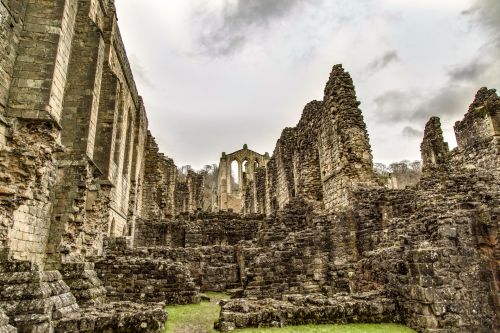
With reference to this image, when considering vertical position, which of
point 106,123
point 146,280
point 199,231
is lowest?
point 146,280

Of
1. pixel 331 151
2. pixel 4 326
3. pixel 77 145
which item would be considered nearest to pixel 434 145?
pixel 331 151

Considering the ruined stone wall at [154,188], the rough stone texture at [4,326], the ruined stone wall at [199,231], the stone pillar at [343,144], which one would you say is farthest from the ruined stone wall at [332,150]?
the rough stone texture at [4,326]

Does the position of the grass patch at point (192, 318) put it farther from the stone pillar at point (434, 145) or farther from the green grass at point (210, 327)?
the stone pillar at point (434, 145)

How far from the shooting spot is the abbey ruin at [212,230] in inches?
212

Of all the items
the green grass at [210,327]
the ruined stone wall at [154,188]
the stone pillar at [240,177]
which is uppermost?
the stone pillar at [240,177]

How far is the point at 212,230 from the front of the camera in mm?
18516

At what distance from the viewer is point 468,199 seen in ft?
25.0

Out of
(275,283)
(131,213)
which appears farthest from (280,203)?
(275,283)

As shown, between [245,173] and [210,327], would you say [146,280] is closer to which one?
[210,327]

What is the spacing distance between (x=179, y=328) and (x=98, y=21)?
15266mm

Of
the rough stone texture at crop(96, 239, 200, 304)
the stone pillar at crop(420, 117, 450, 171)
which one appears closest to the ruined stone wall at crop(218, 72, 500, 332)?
the stone pillar at crop(420, 117, 450, 171)

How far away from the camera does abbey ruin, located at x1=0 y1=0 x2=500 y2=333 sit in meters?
5.39

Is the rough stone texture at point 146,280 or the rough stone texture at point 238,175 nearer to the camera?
the rough stone texture at point 146,280

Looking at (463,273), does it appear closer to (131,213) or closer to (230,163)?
(131,213)
